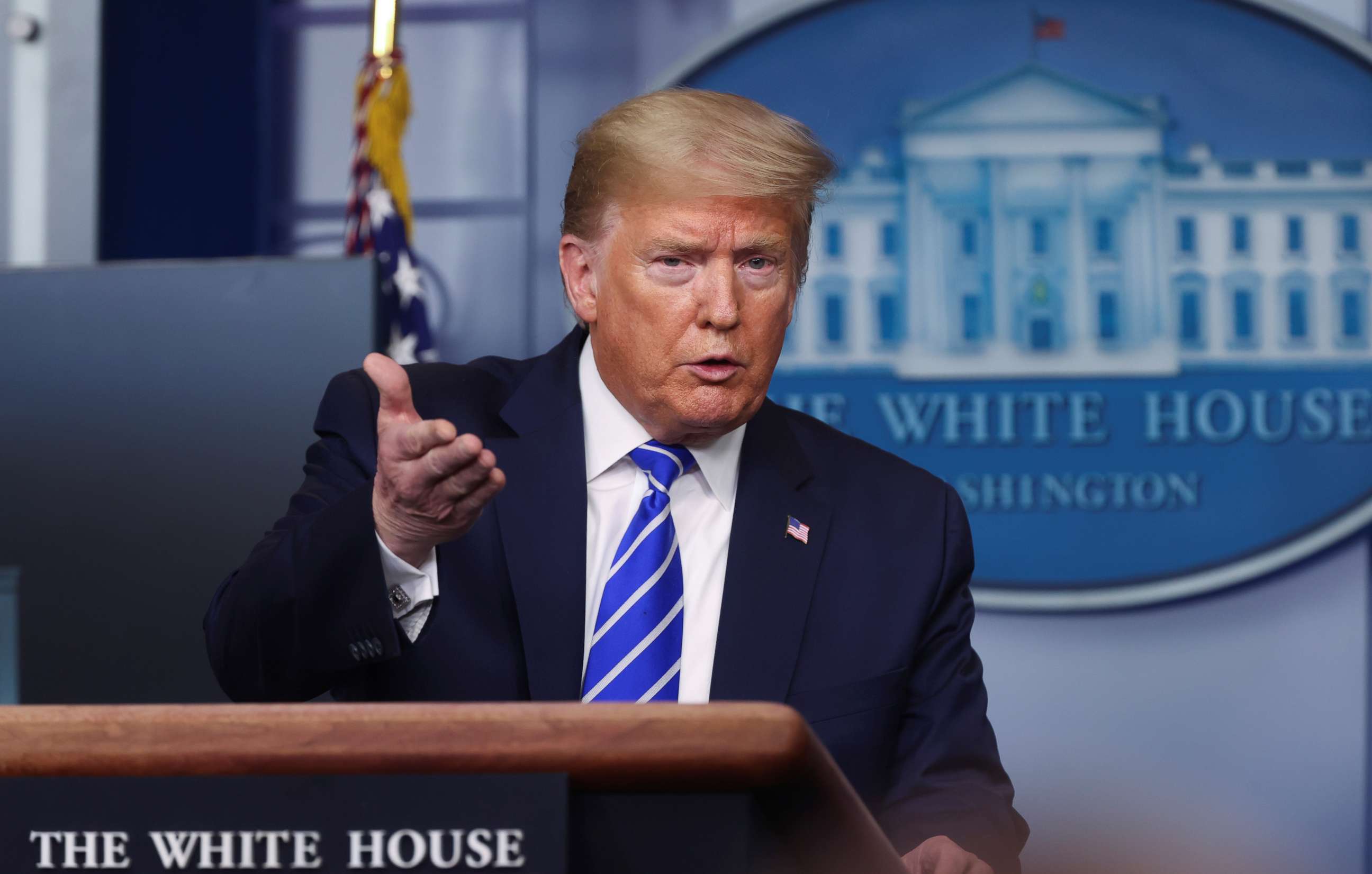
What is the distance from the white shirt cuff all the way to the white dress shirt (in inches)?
12.1

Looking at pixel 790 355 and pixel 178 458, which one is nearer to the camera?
pixel 178 458

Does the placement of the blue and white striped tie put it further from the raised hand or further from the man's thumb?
the man's thumb

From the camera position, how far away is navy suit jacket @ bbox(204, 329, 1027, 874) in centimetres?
146

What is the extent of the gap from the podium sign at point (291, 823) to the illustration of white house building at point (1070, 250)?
107 inches

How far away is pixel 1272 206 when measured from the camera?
3.26m

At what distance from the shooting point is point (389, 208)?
9.84ft

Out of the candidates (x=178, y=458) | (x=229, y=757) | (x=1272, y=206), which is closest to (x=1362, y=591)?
(x=1272, y=206)

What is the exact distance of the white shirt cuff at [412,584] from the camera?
1.14 m

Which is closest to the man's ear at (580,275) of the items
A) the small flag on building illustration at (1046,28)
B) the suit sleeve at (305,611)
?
the suit sleeve at (305,611)

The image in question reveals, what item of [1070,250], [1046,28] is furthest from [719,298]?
[1046,28]

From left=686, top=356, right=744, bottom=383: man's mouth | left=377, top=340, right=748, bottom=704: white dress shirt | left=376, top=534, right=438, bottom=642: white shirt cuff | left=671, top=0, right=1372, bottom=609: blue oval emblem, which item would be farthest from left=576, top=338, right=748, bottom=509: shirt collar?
left=671, top=0, right=1372, bottom=609: blue oval emblem

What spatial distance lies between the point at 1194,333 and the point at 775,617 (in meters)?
2.10

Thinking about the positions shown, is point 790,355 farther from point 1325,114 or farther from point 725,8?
point 1325,114

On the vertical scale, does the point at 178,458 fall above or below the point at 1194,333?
below
